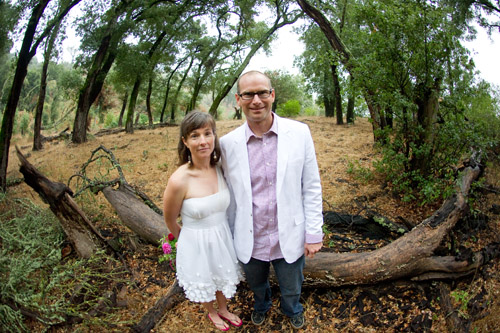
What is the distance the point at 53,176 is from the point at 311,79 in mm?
11173

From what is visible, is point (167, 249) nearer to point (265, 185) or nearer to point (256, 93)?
point (265, 185)

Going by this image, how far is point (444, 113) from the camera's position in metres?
4.42

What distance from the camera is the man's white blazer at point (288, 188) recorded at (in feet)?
7.18

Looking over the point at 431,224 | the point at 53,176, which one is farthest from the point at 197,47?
the point at 431,224

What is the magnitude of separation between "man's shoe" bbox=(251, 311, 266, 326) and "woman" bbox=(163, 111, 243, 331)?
1.67 ft

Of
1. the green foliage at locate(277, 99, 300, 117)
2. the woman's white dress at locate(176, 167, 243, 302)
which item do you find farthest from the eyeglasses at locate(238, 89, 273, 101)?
the green foliage at locate(277, 99, 300, 117)

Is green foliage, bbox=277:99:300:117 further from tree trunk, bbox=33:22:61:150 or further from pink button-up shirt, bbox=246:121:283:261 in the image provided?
pink button-up shirt, bbox=246:121:283:261

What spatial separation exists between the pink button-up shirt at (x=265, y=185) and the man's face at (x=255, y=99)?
15 centimetres

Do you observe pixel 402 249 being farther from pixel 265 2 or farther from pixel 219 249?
pixel 265 2

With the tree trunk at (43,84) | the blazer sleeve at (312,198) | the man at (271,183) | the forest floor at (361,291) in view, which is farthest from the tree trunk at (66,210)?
the tree trunk at (43,84)

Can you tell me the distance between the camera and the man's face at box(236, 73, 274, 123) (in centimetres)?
209

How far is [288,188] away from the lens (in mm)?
2193

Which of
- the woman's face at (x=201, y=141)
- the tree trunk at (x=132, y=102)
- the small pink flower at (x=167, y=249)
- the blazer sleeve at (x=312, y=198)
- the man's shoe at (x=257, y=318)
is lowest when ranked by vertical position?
the man's shoe at (x=257, y=318)

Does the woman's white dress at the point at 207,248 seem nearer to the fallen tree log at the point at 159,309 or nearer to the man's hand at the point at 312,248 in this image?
the man's hand at the point at 312,248
